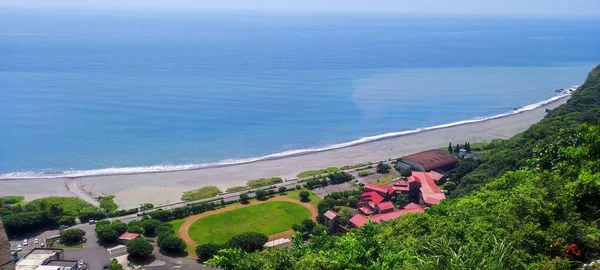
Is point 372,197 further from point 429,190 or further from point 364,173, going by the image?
point 364,173

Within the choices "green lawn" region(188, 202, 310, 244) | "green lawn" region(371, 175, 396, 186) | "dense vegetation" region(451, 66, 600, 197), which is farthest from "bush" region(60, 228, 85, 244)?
"dense vegetation" region(451, 66, 600, 197)

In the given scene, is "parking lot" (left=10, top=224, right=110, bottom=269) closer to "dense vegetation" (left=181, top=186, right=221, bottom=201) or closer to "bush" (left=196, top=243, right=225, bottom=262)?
"bush" (left=196, top=243, right=225, bottom=262)

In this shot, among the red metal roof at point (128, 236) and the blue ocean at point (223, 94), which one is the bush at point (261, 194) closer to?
the red metal roof at point (128, 236)

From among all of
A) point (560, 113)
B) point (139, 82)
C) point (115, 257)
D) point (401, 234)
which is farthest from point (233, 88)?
point (401, 234)

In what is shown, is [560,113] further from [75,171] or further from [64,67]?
[64,67]

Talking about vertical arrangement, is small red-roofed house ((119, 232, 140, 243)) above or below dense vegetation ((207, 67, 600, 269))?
below

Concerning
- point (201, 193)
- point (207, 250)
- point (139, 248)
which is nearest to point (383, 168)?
point (201, 193)

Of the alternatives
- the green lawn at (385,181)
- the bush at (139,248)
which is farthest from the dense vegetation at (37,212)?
the green lawn at (385,181)
